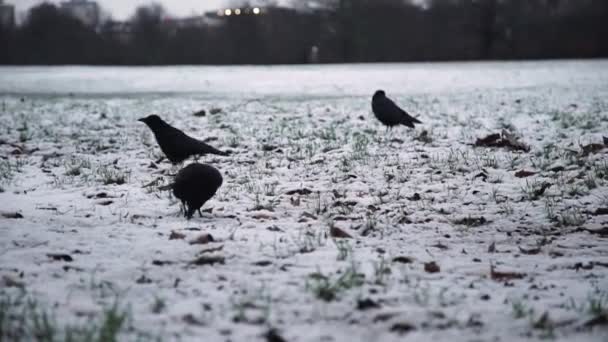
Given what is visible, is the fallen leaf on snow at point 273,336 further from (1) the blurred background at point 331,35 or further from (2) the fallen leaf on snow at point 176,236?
(1) the blurred background at point 331,35

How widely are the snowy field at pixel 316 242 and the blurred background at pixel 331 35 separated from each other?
1825 inches

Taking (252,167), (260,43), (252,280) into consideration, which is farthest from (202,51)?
(252,280)

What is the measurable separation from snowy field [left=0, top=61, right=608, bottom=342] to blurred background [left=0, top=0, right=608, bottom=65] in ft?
152

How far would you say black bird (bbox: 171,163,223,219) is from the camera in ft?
14.2

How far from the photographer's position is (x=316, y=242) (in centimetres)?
368

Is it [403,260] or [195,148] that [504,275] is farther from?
[195,148]

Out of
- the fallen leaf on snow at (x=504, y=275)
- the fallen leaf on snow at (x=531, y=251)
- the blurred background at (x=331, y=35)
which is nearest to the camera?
the fallen leaf on snow at (x=504, y=275)

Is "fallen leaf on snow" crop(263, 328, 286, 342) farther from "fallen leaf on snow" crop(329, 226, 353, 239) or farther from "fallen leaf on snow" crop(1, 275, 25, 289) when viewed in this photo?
"fallen leaf on snow" crop(329, 226, 353, 239)

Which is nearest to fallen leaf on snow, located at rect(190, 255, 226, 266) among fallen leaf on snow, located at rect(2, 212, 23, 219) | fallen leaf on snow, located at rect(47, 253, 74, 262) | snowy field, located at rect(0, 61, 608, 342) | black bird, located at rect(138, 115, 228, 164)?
snowy field, located at rect(0, 61, 608, 342)

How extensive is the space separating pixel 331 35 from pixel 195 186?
189 feet

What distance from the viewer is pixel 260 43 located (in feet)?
195

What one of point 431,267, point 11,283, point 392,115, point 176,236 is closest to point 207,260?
point 176,236

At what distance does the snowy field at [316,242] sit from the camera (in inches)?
99.2

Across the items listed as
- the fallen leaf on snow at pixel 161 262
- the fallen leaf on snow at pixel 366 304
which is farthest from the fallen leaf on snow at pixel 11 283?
the fallen leaf on snow at pixel 366 304
